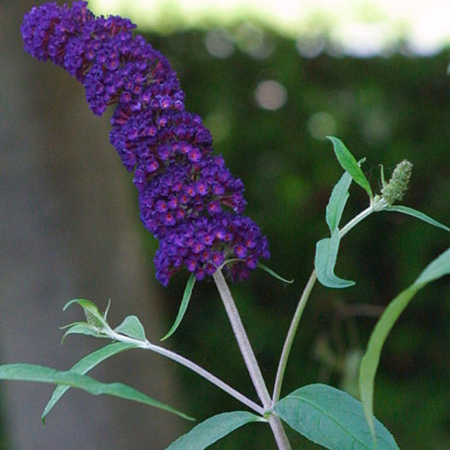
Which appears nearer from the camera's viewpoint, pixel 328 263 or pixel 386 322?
pixel 386 322

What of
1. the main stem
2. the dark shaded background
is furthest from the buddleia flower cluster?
the dark shaded background

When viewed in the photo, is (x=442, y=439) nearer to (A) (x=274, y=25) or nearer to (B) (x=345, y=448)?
(A) (x=274, y=25)

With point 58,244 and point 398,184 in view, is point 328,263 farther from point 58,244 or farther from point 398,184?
point 58,244

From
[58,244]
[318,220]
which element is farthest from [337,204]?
[318,220]

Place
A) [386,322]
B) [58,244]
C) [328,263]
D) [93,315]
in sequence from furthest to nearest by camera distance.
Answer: [58,244] < [93,315] < [328,263] < [386,322]

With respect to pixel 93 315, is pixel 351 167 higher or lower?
higher

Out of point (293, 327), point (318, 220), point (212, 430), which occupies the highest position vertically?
point (293, 327)

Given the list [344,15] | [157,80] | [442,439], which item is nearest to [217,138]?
[344,15]
